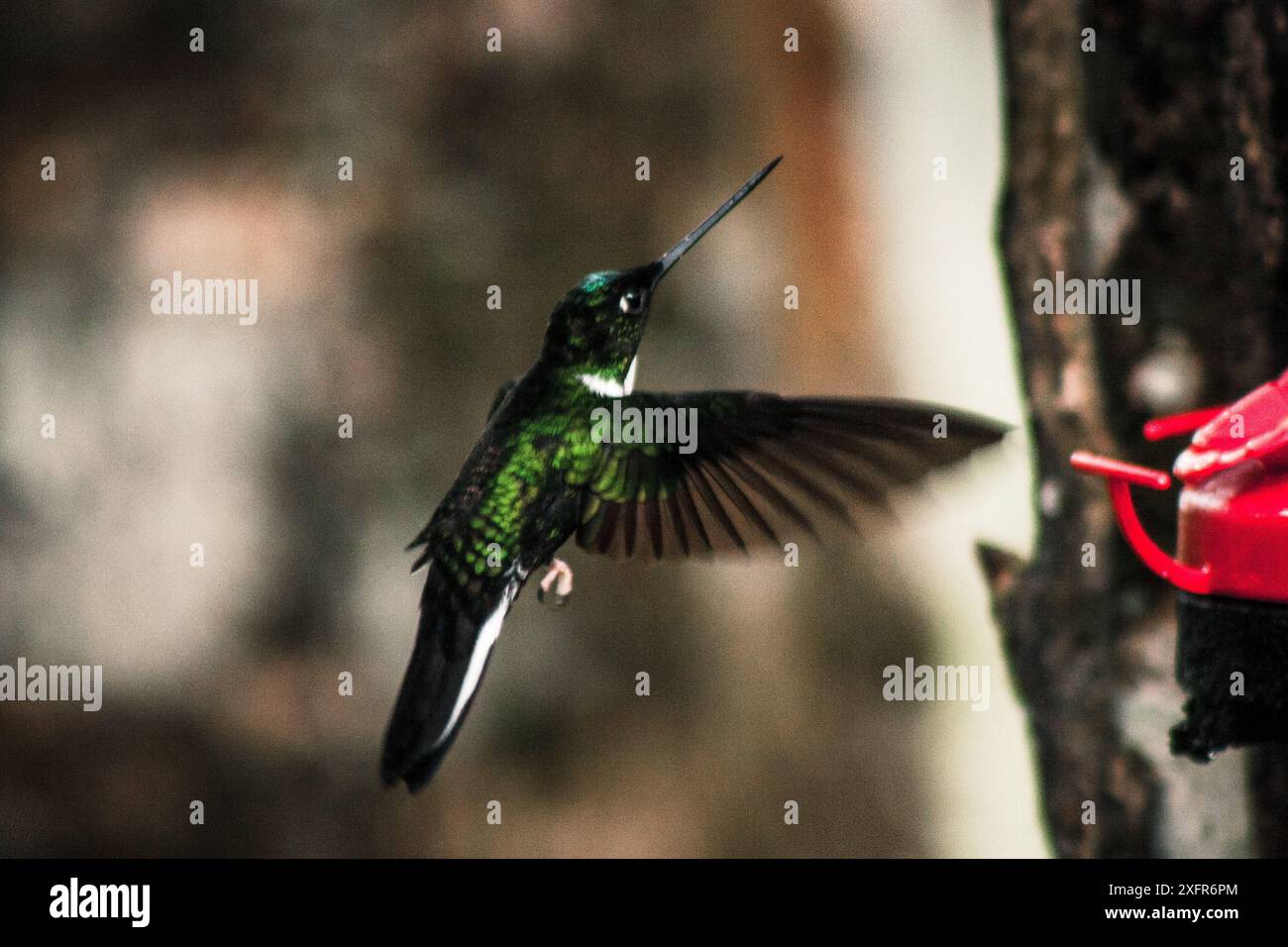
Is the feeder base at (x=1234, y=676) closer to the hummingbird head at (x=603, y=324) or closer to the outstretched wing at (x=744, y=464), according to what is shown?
the outstretched wing at (x=744, y=464)

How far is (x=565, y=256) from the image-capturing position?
4.11 metres

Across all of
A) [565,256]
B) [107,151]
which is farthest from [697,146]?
[107,151]

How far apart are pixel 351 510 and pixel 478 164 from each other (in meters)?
1.20

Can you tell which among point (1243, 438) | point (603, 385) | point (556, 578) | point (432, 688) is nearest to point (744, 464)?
point (603, 385)

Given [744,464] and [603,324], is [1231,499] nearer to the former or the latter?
[744,464]

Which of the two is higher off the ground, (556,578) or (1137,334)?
(1137,334)

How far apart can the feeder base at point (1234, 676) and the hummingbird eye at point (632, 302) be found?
36.2 inches

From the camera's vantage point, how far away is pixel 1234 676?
1.77m

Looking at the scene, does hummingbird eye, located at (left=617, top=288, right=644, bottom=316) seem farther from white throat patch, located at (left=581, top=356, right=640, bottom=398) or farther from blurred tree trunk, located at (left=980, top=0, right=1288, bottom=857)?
blurred tree trunk, located at (left=980, top=0, right=1288, bottom=857)

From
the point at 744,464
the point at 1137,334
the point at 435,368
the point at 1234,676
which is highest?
the point at 435,368

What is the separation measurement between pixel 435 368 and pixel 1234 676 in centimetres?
288

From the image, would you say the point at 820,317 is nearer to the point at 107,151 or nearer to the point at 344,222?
the point at 344,222

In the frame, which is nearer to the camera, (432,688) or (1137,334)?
(432,688)

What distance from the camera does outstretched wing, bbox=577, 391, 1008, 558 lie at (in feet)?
4.91
